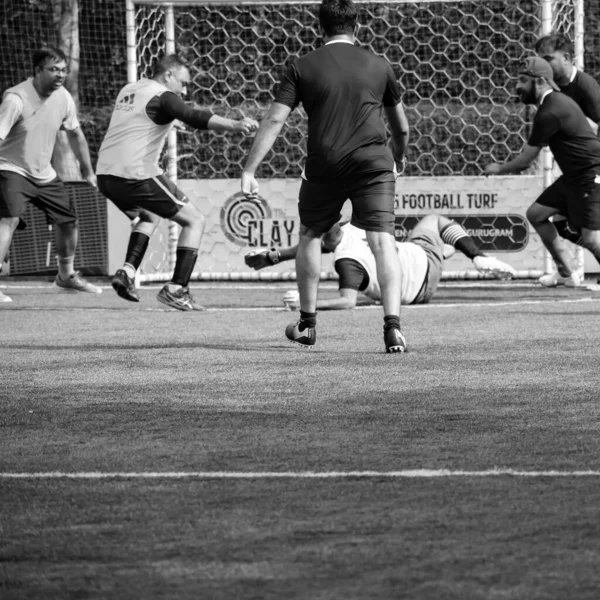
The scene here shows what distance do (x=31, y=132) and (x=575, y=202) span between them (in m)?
4.35

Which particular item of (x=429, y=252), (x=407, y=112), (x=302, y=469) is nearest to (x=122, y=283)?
(x=429, y=252)

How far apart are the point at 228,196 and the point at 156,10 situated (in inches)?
84.2

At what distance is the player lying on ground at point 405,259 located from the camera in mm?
9320

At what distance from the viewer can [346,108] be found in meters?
7.16

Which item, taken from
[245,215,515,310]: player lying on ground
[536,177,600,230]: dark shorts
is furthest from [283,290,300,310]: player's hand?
[536,177,600,230]: dark shorts

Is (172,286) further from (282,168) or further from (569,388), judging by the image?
(282,168)

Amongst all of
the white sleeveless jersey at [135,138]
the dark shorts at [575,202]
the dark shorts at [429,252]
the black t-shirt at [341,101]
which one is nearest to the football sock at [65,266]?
the white sleeveless jersey at [135,138]

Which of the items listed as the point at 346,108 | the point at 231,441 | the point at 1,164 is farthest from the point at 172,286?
the point at 231,441

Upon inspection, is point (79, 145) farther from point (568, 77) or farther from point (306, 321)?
point (306, 321)

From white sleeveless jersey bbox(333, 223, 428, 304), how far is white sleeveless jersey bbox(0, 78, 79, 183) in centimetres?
265

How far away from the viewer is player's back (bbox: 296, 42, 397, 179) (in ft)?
23.5

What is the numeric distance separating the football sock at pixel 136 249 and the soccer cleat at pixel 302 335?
312 cm

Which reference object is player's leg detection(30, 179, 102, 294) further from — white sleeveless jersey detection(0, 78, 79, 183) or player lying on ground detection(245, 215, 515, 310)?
player lying on ground detection(245, 215, 515, 310)

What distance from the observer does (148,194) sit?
33.9 ft
